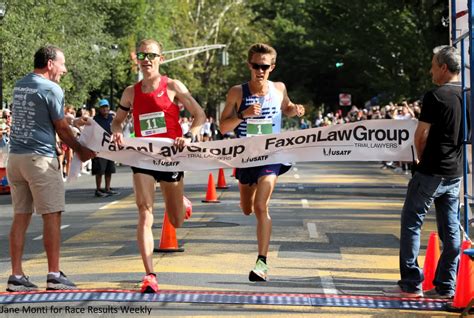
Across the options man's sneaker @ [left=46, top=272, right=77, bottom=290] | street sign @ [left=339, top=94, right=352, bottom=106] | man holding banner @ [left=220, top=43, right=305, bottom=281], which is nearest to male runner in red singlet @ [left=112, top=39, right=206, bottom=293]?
man holding banner @ [left=220, top=43, right=305, bottom=281]

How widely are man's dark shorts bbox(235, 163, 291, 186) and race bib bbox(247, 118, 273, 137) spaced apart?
310mm

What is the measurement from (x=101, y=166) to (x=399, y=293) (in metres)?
13.9

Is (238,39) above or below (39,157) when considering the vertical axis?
above

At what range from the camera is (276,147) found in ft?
33.0

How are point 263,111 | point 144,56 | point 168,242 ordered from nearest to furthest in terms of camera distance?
point 144,56 < point 263,111 < point 168,242

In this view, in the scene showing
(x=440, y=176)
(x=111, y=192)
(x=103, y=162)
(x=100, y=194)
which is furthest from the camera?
(x=111, y=192)

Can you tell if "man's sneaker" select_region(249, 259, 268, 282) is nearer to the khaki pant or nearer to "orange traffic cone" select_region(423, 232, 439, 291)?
"orange traffic cone" select_region(423, 232, 439, 291)

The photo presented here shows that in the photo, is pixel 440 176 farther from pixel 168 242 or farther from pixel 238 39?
pixel 238 39

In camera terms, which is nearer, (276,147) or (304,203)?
(276,147)

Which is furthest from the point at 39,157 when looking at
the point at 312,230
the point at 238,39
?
the point at 238,39

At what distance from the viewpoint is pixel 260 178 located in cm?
995

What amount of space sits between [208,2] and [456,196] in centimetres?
8205

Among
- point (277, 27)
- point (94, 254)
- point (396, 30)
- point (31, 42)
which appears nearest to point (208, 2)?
point (277, 27)

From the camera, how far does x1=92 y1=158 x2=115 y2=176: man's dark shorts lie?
2225 cm
